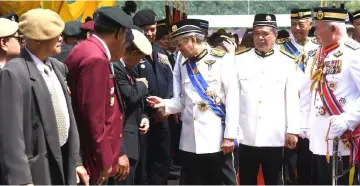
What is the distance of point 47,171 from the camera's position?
4477 millimetres

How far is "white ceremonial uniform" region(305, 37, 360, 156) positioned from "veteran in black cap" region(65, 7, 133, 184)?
78.9 inches

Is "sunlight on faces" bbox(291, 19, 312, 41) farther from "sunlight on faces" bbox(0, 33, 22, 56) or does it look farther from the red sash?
"sunlight on faces" bbox(0, 33, 22, 56)

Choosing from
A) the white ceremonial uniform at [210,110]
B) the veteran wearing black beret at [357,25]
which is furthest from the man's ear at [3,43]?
the veteran wearing black beret at [357,25]

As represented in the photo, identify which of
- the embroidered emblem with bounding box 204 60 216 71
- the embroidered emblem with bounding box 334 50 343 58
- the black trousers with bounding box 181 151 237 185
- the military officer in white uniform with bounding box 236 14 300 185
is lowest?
the black trousers with bounding box 181 151 237 185

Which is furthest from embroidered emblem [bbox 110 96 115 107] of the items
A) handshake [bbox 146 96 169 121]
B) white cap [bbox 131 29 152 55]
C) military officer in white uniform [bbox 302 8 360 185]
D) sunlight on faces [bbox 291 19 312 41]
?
sunlight on faces [bbox 291 19 312 41]

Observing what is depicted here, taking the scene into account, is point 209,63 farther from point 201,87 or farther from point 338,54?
point 338,54

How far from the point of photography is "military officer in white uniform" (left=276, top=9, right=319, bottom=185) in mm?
7191

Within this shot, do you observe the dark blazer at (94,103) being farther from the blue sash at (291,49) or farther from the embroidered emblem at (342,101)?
the blue sash at (291,49)

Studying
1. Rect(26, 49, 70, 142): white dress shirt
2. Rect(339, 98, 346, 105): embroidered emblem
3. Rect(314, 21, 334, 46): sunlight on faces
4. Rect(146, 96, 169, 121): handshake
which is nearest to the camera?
Rect(26, 49, 70, 142): white dress shirt

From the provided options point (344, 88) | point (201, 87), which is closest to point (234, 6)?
point (201, 87)

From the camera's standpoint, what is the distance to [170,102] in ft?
23.0

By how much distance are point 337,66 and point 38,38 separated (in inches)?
112

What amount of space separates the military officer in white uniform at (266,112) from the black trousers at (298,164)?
0.56 metres

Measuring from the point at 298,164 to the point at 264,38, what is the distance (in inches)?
62.5
